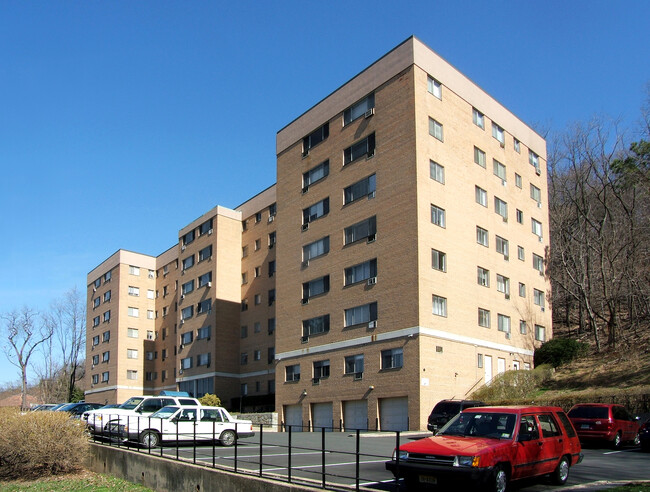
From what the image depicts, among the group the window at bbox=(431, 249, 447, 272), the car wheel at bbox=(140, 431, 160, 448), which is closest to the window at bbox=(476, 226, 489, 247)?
the window at bbox=(431, 249, 447, 272)

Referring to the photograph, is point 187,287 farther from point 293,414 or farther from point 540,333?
point 540,333

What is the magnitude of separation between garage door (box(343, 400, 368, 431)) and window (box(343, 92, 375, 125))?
17.3m

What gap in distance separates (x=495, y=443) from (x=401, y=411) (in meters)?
24.6

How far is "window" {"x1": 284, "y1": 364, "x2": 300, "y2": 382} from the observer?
44344 mm

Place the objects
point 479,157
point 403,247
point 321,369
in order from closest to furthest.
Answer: point 403,247 < point 321,369 < point 479,157

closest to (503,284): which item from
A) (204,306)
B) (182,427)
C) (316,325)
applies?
(316,325)

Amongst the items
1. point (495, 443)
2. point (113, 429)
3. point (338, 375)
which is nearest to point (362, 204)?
point (338, 375)

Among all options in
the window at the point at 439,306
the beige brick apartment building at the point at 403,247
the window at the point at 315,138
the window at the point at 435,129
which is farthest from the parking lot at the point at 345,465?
the window at the point at 315,138

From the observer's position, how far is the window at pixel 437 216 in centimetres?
3856

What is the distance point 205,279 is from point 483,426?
52562 millimetres

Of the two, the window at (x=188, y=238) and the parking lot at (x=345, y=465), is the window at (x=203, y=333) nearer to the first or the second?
Result: the window at (x=188, y=238)

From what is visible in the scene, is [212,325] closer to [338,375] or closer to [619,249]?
[338,375]

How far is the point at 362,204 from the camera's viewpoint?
135ft

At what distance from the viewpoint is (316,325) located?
43.3m
